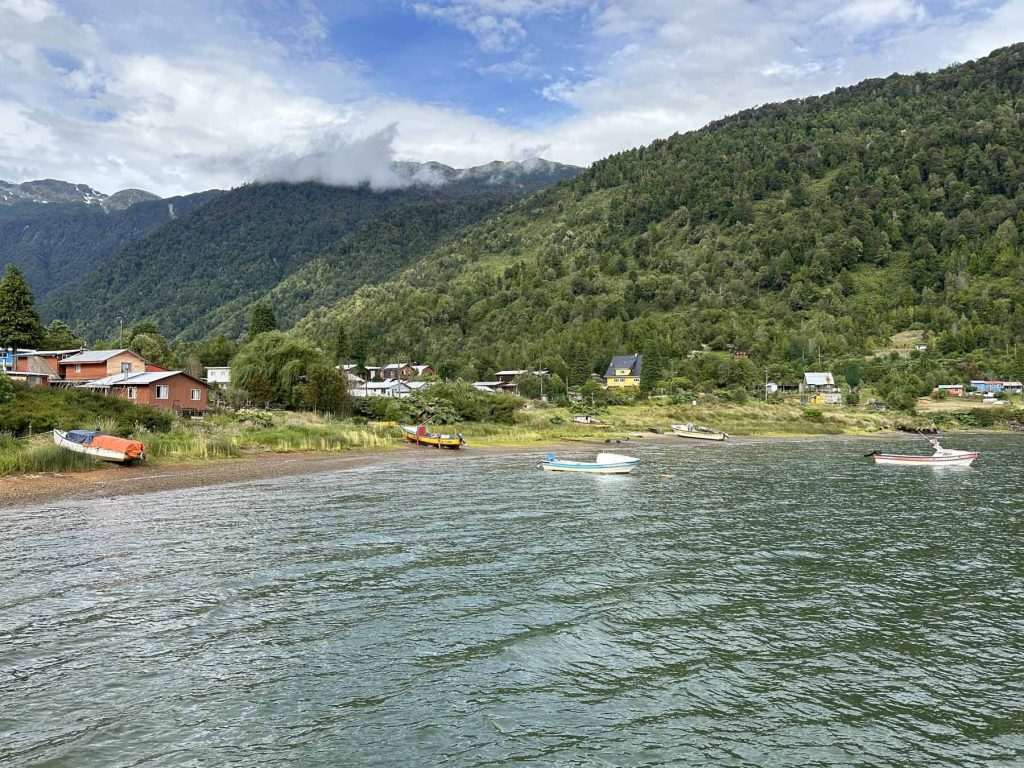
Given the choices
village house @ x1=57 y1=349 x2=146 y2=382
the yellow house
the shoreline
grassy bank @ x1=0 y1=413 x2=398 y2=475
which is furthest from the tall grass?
the yellow house

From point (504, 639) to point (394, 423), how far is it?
200ft

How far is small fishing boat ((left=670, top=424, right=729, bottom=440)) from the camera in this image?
→ 83688 millimetres

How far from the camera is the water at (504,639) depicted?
10.9 meters

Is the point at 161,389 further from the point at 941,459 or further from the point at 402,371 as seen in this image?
the point at 402,371

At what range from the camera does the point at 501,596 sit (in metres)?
18.5

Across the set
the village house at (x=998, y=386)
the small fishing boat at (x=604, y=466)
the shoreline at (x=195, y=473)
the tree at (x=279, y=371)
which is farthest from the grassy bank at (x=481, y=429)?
the village house at (x=998, y=386)

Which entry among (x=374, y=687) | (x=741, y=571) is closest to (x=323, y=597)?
(x=374, y=687)

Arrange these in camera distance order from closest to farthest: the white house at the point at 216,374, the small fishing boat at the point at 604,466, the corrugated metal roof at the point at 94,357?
the small fishing boat at the point at 604,466 → the corrugated metal roof at the point at 94,357 → the white house at the point at 216,374

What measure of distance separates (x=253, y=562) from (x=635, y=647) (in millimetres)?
13204

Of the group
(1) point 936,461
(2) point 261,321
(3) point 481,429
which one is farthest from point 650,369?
(2) point 261,321

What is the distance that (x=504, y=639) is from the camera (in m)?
15.3

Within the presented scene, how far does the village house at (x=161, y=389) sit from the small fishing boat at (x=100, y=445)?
20.7 meters

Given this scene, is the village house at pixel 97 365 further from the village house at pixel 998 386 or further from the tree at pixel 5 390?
the village house at pixel 998 386

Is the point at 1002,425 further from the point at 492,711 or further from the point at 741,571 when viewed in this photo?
the point at 492,711
